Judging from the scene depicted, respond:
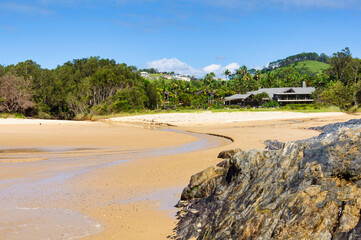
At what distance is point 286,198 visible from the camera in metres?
4.29

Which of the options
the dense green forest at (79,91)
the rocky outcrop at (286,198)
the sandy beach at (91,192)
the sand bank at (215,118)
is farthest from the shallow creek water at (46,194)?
the dense green forest at (79,91)

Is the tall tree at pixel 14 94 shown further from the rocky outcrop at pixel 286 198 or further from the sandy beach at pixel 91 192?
the rocky outcrop at pixel 286 198

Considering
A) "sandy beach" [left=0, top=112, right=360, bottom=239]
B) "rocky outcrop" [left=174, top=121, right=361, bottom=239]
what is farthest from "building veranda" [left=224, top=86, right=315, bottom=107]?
"rocky outcrop" [left=174, top=121, right=361, bottom=239]

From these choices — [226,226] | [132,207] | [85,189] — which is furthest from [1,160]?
[226,226]

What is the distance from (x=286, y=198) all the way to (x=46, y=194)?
591cm

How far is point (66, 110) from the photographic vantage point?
61.6 meters

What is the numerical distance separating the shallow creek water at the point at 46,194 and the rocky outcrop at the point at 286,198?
1.62 m

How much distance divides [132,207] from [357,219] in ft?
14.4

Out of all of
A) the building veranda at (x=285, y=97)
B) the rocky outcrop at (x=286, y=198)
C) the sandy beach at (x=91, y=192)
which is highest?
the building veranda at (x=285, y=97)

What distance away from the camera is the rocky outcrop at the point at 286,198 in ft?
12.1

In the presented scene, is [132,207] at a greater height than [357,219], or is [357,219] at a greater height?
[357,219]

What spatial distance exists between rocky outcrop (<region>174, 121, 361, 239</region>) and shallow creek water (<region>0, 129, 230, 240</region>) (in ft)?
5.33

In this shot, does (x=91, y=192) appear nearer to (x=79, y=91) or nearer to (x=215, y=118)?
(x=215, y=118)

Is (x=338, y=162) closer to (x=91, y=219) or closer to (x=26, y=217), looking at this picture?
(x=91, y=219)
